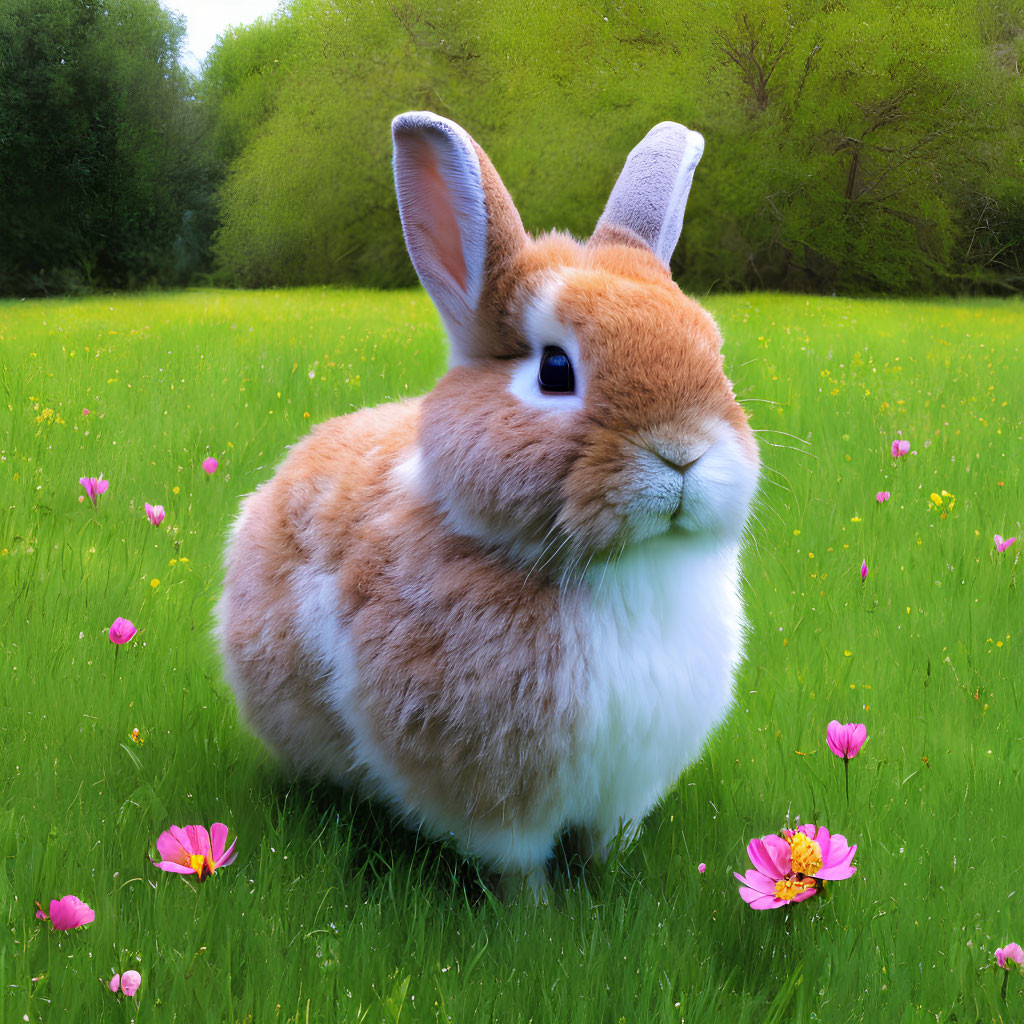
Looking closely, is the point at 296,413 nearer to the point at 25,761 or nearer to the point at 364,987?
the point at 25,761

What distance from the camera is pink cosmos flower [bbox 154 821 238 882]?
218 cm

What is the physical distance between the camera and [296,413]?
19.3ft

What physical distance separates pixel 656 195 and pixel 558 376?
2.63 ft

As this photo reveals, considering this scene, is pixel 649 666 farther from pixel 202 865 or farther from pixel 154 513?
pixel 154 513

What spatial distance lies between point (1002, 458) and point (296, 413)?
4.18 m

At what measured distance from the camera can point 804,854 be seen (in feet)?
7.13

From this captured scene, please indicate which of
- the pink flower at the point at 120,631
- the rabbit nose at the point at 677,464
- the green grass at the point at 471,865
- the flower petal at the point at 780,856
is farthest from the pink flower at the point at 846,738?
the pink flower at the point at 120,631

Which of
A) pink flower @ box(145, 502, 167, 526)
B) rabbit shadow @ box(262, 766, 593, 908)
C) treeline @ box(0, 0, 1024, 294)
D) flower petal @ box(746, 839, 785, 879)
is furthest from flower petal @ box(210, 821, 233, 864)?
treeline @ box(0, 0, 1024, 294)

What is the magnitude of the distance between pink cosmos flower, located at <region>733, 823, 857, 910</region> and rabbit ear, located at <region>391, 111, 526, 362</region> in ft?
4.40

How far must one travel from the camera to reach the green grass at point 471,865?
1988 millimetres

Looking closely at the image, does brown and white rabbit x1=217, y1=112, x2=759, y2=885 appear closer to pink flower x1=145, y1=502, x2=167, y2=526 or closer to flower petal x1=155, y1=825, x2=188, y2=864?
flower petal x1=155, y1=825, x2=188, y2=864

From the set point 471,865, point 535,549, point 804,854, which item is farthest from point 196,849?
point 804,854

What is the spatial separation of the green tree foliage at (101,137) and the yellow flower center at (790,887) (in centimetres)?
1901

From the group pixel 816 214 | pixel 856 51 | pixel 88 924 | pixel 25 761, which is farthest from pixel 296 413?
pixel 856 51
